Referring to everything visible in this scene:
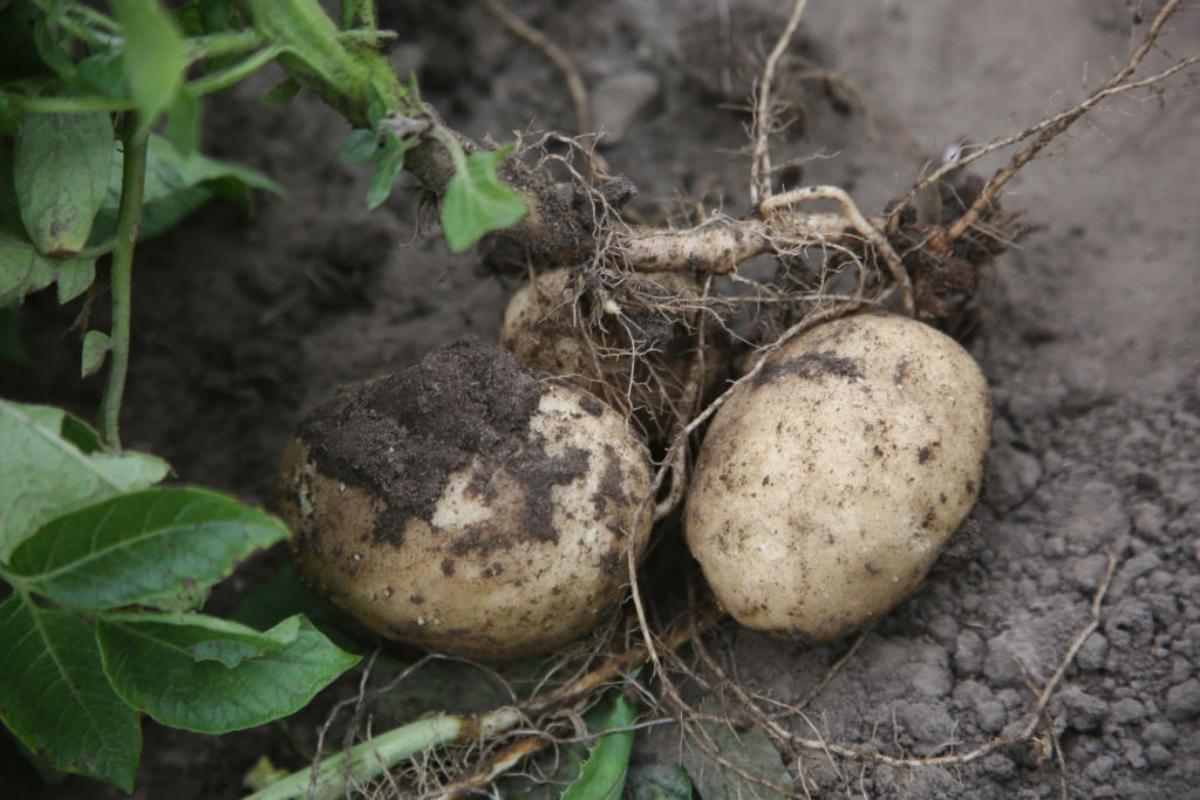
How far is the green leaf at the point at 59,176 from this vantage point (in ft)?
4.05

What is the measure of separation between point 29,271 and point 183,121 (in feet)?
1.41

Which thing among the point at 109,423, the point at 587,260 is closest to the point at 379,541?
the point at 109,423

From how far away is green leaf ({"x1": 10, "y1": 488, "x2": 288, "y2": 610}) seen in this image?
102cm

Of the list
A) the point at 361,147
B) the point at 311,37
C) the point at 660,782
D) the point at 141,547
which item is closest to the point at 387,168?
the point at 361,147

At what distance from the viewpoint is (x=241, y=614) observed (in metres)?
1.53

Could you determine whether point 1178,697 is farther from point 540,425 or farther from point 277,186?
point 277,186

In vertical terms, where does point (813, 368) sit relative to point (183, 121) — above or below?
below

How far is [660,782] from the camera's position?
137cm

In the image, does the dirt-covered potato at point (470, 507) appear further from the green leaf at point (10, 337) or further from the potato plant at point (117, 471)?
the green leaf at point (10, 337)

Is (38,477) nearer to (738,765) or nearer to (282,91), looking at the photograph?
(282,91)

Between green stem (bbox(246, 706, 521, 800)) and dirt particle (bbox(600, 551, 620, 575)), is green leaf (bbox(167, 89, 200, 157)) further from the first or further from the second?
green stem (bbox(246, 706, 521, 800))

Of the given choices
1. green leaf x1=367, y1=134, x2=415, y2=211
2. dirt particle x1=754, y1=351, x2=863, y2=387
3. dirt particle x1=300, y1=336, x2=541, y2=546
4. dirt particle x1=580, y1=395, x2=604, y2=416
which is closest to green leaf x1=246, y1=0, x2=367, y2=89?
green leaf x1=367, y1=134, x2=415, y2=211

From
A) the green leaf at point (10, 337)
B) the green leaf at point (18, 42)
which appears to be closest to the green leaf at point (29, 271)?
the green leaf at point (18, 42)

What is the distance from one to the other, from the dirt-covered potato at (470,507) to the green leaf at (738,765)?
23cm
